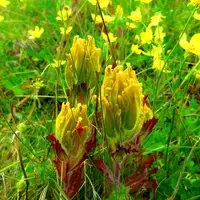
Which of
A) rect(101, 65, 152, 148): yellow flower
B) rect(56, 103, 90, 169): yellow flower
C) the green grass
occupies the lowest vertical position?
the green grass

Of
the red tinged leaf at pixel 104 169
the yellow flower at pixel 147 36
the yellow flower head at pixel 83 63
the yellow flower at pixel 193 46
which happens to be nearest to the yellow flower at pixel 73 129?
the red tinged leaf at pixel 104 169

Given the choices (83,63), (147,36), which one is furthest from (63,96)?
(83,63)

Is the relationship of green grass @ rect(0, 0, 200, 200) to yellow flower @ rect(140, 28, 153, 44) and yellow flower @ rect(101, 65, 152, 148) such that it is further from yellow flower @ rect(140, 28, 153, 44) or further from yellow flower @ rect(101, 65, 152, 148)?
yellow flower @ rect(101, 65, 152, 148)

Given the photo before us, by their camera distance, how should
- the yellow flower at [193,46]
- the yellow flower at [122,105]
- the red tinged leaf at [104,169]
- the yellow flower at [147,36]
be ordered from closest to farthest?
1. the yellow flower at [122,105]
2. the red tinged leaf at [104,169]
3. the yellow flower at [193,46]
4. the yellow flower at [147,36]

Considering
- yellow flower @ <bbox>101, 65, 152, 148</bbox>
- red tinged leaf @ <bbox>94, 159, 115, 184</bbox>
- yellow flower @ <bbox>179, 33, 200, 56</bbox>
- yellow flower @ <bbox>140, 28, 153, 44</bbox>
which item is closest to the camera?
yellow flower @ <bbox>101, 65, 152, 148</bbox>

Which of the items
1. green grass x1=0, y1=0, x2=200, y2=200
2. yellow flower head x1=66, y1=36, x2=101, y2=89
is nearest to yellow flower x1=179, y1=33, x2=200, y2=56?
green grass x1=0, y1=0, x2=200, y2=200

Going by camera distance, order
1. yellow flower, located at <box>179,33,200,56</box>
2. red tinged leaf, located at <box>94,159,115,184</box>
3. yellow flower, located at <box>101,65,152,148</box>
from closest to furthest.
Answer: yellow flower, located at <box>101,65,152,148</box> → red tinged leaf, located at <box>94,159,115,184</box> → yellow flower, located at <box>179,33,200,56</box>

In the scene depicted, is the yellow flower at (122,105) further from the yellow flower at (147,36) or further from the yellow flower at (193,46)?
the yellow flower at (147,36)

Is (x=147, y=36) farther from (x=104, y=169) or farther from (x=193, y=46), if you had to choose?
→ (x=104, y=169)
